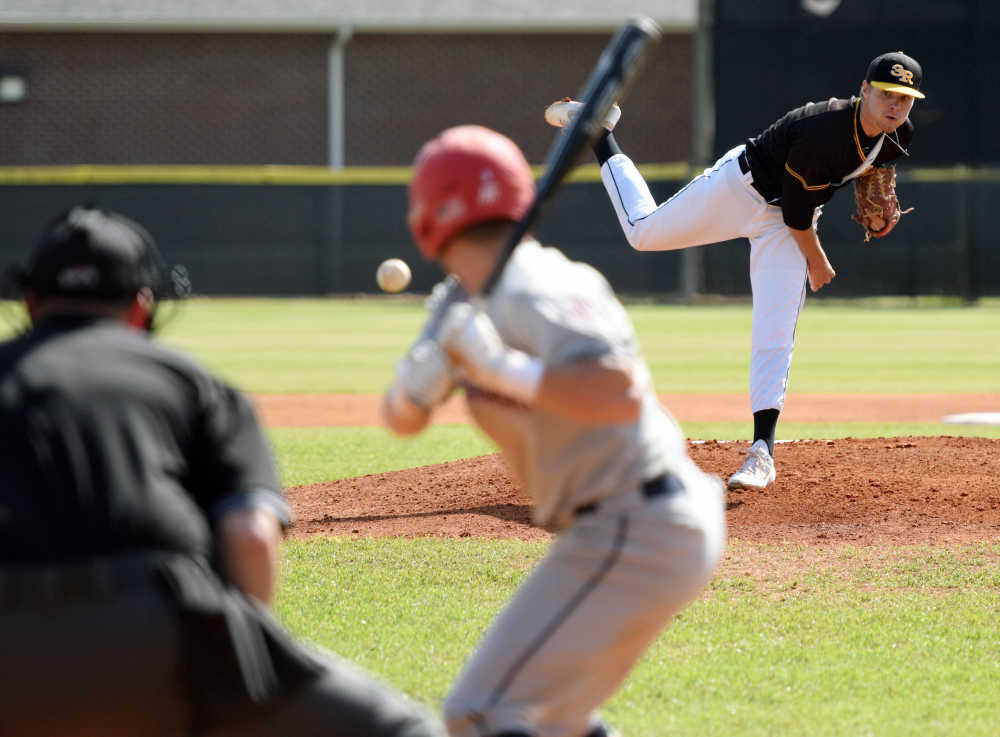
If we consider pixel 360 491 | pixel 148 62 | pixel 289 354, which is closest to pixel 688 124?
pixel 148 62

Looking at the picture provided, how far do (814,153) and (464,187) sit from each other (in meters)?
4.74

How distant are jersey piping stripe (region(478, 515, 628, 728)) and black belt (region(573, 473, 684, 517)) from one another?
0.07 metres

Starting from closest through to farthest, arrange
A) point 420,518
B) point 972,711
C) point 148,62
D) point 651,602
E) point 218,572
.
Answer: point 218,572 → point 651,602 → point 972,711 → point 420,518 → point 148,62

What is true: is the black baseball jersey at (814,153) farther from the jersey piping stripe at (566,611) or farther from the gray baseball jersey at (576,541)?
the jersey piping stripe at (566,611)

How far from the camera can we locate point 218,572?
2658mm

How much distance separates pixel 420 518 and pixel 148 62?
23480 mm

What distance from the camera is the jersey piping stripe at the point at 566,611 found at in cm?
290

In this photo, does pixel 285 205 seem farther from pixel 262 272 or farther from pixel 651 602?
pixel 651 602

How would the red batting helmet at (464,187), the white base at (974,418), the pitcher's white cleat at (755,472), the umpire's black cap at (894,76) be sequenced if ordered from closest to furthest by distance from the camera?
the red batting helmet at (464,187) < the umpire's black cap at (894,76) < the pitcher's white cleat at (755,472) < the white base at (974,418)

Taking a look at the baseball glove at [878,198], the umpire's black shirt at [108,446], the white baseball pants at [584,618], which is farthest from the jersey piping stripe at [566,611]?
the baseball glove at [878,198]

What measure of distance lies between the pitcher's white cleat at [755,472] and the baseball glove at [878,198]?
1316 millimetres

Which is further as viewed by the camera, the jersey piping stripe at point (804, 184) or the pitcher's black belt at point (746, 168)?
the pitcher's black belt at point (746, 168)

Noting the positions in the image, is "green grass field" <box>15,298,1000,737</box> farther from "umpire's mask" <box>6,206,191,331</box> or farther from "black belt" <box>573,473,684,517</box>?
"umpire's mask" <box>6,206,191,331</box>

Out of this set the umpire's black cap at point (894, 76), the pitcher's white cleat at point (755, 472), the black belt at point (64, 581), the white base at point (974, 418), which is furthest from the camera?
the white base at point (974, 418)
